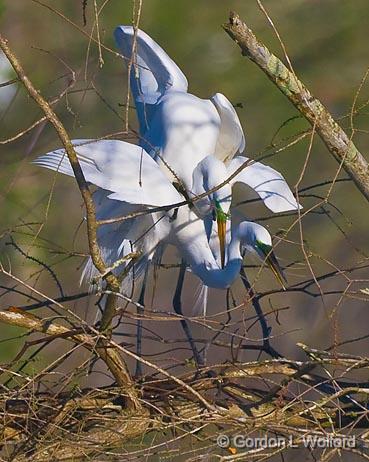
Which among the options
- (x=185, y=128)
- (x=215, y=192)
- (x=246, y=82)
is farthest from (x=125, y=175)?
(x=246, y=82)

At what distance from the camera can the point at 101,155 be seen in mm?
1944

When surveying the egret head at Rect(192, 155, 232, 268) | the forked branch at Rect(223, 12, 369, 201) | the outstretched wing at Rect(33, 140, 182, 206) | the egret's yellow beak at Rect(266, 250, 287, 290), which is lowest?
the egret's yellow beak at Rect(266, 250, 287, 290)

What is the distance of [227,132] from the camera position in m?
2.25

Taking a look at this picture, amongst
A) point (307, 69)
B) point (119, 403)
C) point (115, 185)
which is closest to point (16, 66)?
point (119, 403)

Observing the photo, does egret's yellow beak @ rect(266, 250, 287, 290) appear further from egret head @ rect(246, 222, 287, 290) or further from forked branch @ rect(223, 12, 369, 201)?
forked branch @ rect(223, 12, 369, 201)

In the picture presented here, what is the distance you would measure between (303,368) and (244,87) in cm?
236

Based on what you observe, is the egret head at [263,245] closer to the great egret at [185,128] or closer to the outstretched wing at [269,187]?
the outstretched wing at [269,187]

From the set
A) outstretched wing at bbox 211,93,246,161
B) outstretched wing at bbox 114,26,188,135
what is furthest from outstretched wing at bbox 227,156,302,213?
outstretched wing at bbox 114,26,188,135

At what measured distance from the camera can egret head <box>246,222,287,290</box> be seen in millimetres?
1865

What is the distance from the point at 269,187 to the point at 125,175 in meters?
0.30

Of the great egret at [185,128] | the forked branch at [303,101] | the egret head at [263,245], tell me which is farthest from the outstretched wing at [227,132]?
the forked branch at [303,101]

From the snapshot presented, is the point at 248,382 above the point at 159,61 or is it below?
below

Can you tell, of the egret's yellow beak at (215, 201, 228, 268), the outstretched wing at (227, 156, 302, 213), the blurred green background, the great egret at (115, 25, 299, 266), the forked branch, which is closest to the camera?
the forked branch

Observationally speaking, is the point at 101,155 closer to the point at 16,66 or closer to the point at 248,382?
the point at 248,382
